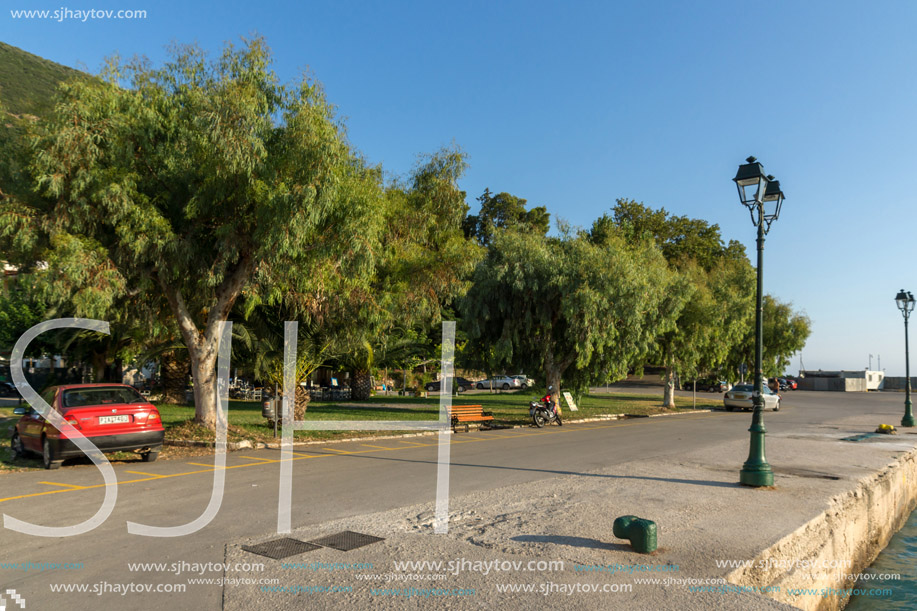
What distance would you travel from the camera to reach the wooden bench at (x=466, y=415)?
69.1 ft

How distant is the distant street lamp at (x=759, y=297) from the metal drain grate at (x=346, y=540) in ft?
21.2

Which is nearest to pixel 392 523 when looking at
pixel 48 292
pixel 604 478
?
pixel 604 478

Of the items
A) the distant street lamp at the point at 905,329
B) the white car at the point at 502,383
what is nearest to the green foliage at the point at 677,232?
the white car at the point at 502,383

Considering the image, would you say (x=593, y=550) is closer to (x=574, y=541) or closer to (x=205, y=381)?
(x=574, y=541)

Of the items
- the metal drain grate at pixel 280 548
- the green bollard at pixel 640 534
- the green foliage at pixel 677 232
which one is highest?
the green foliage at pixel 677 232

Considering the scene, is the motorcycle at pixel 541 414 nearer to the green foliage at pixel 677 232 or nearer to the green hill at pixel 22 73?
the green foliage at pixel 677 232

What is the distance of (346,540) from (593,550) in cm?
256

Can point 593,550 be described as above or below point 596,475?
above

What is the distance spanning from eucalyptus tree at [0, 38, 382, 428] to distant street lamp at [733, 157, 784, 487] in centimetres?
781

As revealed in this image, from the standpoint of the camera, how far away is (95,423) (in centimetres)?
1177

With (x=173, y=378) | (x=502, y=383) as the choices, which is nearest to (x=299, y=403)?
(x=173, y=378)

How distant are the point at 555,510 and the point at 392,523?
2152 mm

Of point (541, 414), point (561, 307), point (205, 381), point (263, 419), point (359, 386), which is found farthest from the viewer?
point (359, 386)

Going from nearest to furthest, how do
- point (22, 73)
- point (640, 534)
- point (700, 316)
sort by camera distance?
1. point (640, 534)
2. point (700, 316)
3. point (22, 73)
